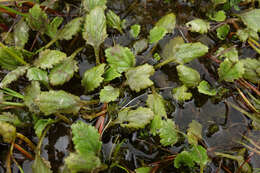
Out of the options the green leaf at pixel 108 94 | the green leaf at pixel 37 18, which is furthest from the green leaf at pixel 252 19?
the green leaf at pixel 37 18

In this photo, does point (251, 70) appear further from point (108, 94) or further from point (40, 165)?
point (40, 165)

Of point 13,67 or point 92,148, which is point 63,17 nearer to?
point 13,67

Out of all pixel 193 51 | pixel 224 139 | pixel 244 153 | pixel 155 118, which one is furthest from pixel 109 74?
pixel 244 153

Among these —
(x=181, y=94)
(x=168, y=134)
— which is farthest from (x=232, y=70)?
(x=168, y=134)

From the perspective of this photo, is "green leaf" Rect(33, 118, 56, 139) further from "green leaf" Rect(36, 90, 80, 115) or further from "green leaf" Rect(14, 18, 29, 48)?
"green leaf" Rect(14, 18, 29, 48)

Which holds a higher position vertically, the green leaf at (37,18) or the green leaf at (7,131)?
the green leaf at (37,18)

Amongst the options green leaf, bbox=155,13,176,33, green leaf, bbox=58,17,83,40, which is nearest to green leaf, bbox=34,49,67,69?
green leaf, bbox=58,17,83,40

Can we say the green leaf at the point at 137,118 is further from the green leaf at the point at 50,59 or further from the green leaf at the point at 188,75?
the green leaf at the point at 50,59
